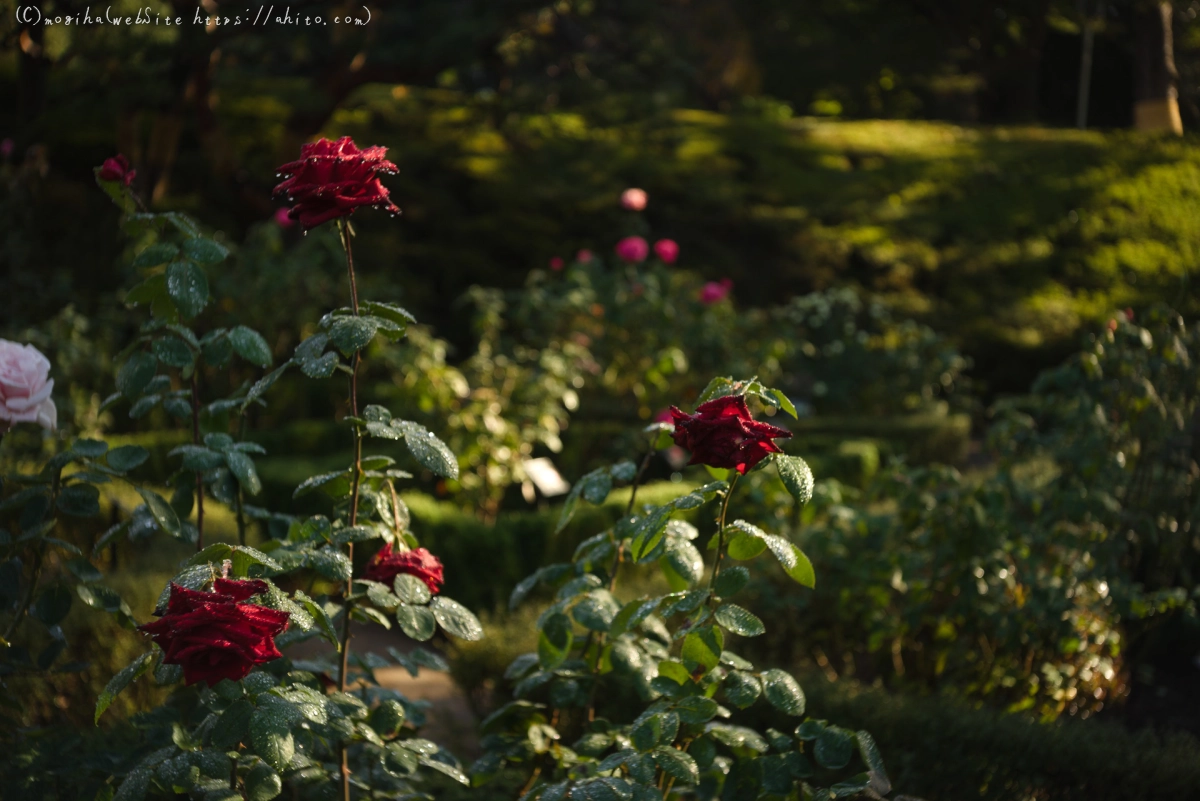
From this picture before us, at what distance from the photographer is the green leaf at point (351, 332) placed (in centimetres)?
137

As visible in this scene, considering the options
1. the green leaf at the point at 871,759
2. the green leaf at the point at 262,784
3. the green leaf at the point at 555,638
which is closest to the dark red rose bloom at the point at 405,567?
the green leaf at the point at 555,638

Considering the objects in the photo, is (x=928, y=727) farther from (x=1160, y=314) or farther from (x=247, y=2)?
(x=247, y=2)

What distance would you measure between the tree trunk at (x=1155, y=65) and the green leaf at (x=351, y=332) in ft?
21.2

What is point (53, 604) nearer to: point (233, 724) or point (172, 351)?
point (172, 351)

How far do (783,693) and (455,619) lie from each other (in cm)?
49

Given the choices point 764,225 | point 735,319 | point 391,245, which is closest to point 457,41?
point 391,245

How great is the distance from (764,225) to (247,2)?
19.3ft

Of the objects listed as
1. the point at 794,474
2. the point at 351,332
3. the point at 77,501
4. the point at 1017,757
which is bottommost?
the point at 1017,757

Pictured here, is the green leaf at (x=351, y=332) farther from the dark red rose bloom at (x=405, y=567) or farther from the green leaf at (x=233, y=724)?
the green leaf at (x=233, y=724)

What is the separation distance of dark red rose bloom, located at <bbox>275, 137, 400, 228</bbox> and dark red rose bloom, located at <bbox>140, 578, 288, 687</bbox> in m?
0.52

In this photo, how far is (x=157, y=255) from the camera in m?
1.54

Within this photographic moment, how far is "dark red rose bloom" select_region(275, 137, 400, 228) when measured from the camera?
54.1 inches

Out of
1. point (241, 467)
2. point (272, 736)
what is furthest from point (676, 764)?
point (241, 467)

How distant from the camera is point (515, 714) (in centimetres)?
186
